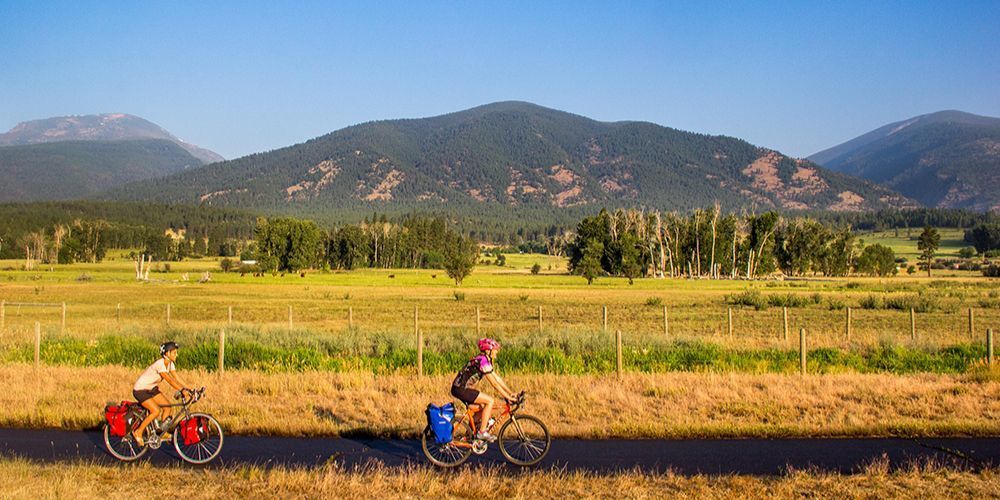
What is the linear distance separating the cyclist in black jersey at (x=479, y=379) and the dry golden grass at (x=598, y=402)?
9.94ft

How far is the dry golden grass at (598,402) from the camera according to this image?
14.5 metres

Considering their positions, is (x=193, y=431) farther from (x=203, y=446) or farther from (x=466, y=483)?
(x=466, y=483)

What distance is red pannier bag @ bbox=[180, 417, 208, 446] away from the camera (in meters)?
11.7

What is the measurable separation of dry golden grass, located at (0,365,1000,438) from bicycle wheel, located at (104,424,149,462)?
228 cm

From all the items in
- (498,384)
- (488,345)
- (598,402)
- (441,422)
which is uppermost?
(488,345)

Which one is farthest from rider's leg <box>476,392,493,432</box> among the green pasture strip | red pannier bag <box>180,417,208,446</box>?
the green pasture strip

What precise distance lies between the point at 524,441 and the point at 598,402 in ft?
16.4

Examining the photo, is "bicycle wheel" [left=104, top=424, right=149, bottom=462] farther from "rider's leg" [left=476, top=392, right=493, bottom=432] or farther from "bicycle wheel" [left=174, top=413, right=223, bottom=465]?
"rider's leg" [left=476, top=392, right=493, bottom=432]

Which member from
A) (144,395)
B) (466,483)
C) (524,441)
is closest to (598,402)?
(524,441)

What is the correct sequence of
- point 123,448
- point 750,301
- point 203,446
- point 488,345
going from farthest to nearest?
point 750,301
point 123,448
point 203,446
point 488,345

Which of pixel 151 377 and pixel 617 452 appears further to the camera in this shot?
pixel 617 452

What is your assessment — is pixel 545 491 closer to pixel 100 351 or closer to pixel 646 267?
pixel 100 351

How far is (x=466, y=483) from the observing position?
418 inches

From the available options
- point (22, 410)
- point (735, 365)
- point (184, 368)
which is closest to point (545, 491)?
point (22, 410)
